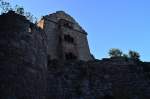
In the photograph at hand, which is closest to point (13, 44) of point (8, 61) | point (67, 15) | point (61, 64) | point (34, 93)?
point (8, 61)

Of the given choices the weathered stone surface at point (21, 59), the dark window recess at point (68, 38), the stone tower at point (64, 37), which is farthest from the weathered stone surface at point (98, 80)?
the dark window recess at point (68, 38)

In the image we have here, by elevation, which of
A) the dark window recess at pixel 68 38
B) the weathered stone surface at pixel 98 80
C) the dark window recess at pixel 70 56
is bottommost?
the weathered stone surface at pixel 98 80

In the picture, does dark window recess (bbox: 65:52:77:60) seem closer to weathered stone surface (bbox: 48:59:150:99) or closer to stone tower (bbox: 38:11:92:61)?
stone tower (bbox: 38:11:92:61)

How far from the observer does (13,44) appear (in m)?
9.94

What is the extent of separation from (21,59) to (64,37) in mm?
17389

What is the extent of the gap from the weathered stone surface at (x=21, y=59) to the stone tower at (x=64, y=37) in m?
14.1

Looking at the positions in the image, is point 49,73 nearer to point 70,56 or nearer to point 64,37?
point 70,56

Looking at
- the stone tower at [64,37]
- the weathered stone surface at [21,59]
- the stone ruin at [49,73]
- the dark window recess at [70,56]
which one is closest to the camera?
A: the weathered stone surface at [21,59]

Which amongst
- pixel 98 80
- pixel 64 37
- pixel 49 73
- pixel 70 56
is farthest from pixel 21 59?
pixel 64 37

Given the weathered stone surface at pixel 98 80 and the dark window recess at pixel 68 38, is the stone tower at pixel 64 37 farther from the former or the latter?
the weathered stone surface at pixel 98 80

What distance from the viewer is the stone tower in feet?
83.9

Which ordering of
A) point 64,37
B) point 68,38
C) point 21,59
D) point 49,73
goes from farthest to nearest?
point 68,38, point 64,37, point 49,73, point 21,59

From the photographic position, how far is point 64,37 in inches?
1067

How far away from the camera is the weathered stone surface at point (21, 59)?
30.6 feet
